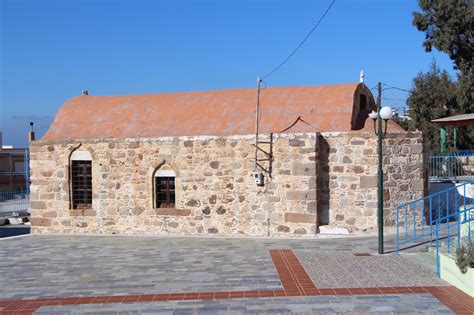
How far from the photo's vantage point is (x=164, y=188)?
41.0 ft

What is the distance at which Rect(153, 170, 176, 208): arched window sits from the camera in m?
12.4

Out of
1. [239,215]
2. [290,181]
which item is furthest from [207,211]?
[290,181]

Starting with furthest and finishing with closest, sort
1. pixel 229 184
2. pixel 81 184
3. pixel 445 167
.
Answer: pixel 445 167, pixel 81 184, pixel 229 184

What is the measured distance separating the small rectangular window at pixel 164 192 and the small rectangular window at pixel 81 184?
6.37ft

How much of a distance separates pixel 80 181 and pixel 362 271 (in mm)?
8266

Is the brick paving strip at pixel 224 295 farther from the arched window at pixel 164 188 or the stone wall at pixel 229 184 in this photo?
the arched window at pixel 164 188

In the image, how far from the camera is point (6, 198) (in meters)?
20.9

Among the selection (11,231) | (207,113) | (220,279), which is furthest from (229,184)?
(11,231)

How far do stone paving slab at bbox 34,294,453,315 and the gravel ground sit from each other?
63 cm

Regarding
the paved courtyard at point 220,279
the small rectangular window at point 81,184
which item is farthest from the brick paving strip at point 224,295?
the small rectangular window at point 81,184

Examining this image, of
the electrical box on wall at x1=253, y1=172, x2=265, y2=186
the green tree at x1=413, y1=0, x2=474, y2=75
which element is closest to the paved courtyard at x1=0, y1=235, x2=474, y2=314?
the electrical box on wall at x1=253, y1=172, x2=265, y2=186

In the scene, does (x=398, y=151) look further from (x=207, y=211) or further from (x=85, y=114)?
(x=85, y=114)

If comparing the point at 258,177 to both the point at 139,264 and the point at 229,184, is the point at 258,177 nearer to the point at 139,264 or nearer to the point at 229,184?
the point at 229,184

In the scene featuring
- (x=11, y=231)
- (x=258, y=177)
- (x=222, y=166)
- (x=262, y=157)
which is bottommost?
(x=11, y=231)
